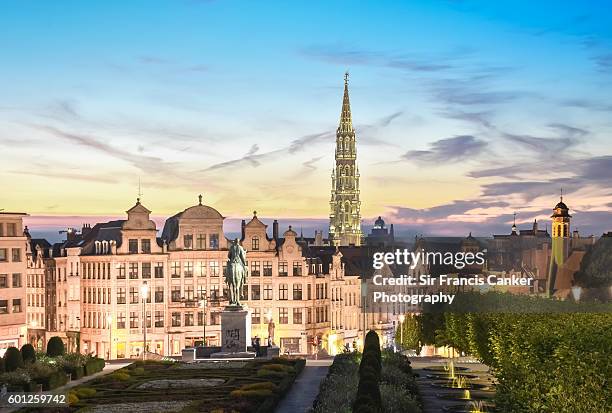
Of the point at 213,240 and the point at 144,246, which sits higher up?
the point at 213,240

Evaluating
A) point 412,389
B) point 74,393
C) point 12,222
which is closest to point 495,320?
point 412,389

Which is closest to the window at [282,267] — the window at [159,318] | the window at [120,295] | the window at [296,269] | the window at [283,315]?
the window at [296,269]

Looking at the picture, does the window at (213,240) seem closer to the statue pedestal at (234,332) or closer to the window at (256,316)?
the window at (256,316)

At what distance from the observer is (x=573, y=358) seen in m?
38.6

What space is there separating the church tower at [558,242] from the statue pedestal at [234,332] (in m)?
40.7

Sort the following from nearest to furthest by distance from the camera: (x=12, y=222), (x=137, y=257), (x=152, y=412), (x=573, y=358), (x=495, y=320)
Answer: (x=573, y=358) < (x=152, y=412) < (x=495, y=320) < (x=12, y=222) < (x=137, y=257)

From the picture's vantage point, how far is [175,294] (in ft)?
396

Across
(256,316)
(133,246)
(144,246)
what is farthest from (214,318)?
(133,246)

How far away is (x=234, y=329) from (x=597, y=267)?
144 ft

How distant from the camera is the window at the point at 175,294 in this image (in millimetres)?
120312

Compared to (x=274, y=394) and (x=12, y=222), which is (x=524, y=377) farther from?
(x=12, y=222)

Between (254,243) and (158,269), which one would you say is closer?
(158,269)

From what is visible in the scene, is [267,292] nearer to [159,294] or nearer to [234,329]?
[159,294]

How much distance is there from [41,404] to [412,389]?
1713 cm
